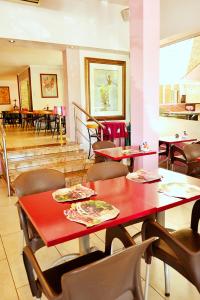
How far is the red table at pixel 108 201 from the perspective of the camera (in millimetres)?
1260

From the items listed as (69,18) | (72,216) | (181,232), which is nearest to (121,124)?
(69,18)

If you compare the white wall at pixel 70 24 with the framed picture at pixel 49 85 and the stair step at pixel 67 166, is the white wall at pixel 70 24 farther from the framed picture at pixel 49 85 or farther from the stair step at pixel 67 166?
the framed picture at pixel 49 85

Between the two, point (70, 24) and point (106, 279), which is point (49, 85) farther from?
point (106, 279)

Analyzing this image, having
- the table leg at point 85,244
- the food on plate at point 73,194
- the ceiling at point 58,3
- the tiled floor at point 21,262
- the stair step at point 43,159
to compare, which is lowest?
the tiled floor at point 21,262

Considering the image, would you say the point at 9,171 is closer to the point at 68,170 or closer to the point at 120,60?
the point at 68,170

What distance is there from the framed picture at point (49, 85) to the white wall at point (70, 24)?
446 cm

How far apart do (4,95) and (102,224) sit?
13.2m

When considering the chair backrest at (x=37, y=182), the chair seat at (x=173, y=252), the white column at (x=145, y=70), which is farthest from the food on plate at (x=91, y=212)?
the white column at (x=145, y=70)

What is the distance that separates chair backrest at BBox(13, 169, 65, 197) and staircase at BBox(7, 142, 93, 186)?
219cm

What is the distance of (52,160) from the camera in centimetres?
484

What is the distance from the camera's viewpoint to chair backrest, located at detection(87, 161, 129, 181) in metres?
2.26

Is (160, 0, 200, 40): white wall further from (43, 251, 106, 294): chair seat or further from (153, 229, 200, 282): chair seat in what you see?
(43, 251, 106, 294): chair seat

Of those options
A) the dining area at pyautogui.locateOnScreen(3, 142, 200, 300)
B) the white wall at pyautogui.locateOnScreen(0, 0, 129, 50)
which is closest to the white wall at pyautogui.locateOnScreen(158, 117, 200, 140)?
the white wall at pyautogui.locateOnScreen(0, 0, 129, 50)

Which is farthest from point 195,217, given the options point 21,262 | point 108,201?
point 21,262
